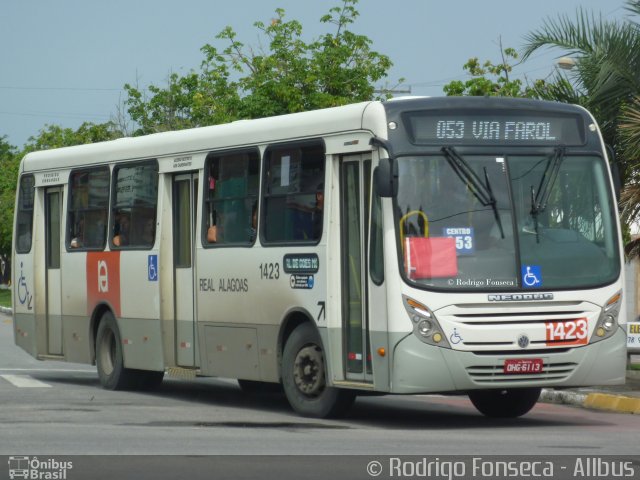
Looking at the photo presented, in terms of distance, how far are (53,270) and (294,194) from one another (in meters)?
6.46

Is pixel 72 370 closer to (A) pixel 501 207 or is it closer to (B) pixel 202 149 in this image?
(B) pixel 202 149

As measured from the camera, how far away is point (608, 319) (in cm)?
1398

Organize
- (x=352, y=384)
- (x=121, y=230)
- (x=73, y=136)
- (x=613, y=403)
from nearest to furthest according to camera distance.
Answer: (x=352, y=384), (x=613, y=403), (x=121, y=230), (x=73, y=136)

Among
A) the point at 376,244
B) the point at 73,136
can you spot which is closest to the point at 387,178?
the point at 376,244

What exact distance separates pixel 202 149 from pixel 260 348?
8.48 feet

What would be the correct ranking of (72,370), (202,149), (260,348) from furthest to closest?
(72,370) < (202,149) < (260,348)

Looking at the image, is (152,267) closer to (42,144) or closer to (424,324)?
(424,324)

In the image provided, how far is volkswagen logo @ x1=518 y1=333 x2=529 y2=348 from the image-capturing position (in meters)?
13.5

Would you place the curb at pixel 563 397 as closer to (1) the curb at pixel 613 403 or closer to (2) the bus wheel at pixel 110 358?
(1) the curb at pixel 613 403

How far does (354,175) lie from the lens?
46.4ft

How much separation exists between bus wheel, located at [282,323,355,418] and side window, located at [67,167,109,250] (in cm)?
495

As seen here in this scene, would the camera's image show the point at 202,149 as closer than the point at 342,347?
No

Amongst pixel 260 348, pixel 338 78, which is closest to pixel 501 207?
pixel 260 348
